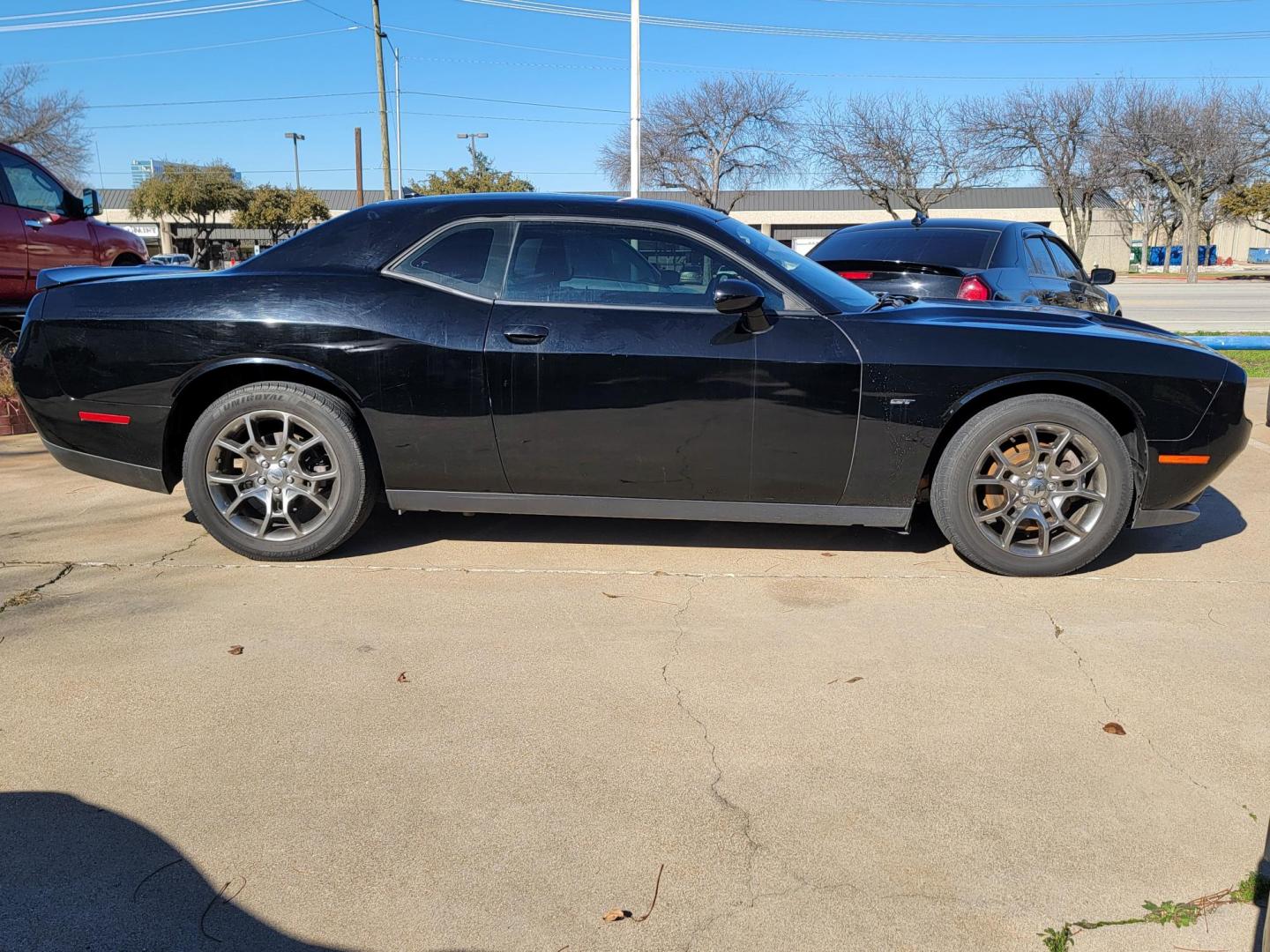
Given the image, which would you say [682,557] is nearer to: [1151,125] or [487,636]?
[487,636]

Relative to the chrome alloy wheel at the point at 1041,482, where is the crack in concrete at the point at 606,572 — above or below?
below

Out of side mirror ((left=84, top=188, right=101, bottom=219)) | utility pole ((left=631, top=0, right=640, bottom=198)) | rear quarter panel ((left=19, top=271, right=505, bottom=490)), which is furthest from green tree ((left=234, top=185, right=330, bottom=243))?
rear quarter panel ((left=19, top=271, right=505, bottom=490))

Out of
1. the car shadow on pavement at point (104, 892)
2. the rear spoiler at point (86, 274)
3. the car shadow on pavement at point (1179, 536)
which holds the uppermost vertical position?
the rear spoiler at point (86, 274)

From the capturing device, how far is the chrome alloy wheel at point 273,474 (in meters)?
4.39

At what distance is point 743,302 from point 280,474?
2.14 metres

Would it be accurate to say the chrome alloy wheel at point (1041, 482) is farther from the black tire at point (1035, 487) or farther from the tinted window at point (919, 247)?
the tinted window at point (919, 247)

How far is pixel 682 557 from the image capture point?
4.61 m

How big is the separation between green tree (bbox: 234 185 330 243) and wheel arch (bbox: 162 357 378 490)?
4884cm

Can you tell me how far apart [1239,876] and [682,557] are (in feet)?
8.62

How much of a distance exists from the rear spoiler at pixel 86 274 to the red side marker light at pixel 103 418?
607 millimetres

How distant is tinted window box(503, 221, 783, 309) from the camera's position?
14.0 ft

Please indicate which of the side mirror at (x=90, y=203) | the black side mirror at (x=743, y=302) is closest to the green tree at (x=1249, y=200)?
the side mirror at (x=90, y=203)

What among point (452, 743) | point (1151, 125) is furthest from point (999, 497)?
point (1151, 125)

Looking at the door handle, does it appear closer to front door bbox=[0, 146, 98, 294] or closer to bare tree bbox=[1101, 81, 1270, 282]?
front door bbox=[0, 146, 98, 294]
